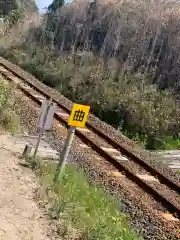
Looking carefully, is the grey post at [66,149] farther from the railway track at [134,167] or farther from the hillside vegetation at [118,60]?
the hillside vegetation at [118,60]

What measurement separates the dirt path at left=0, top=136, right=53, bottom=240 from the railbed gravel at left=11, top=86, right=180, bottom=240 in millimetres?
1849

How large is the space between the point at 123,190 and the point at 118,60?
66.2 feet

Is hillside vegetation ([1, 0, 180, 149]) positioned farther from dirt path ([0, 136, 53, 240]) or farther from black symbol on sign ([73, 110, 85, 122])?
dirt path ([0, 136, 53, 240])

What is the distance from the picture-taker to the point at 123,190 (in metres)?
9.34

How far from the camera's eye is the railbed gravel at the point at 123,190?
7.80m

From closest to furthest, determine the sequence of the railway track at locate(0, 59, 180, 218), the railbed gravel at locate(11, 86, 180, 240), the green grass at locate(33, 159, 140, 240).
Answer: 1. the green grass at locate(33, 159, 140, 240)
2. the railbed gravel at locate(11, 86, 180, 240)
3. the railway track at locate(0, 59, 180, 218)

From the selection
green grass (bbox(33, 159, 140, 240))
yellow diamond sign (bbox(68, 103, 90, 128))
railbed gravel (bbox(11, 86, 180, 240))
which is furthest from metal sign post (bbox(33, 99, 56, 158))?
railbed gravel (bbox(11, 86, 180, 240))

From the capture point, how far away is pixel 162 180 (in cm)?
1102

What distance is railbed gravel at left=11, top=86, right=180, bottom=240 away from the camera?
7.80 meters

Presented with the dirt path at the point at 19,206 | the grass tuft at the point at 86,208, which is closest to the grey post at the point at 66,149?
the grass tuft at the point at 86,208

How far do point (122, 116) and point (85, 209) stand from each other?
12.2 m

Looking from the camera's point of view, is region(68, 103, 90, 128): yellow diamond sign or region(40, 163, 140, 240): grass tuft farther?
region(68, 103, 90, 128): yellow diamond sign

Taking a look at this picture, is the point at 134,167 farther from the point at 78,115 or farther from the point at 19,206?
the point at 19,206

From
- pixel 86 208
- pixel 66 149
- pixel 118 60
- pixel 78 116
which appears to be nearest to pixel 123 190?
pixel 66 149
